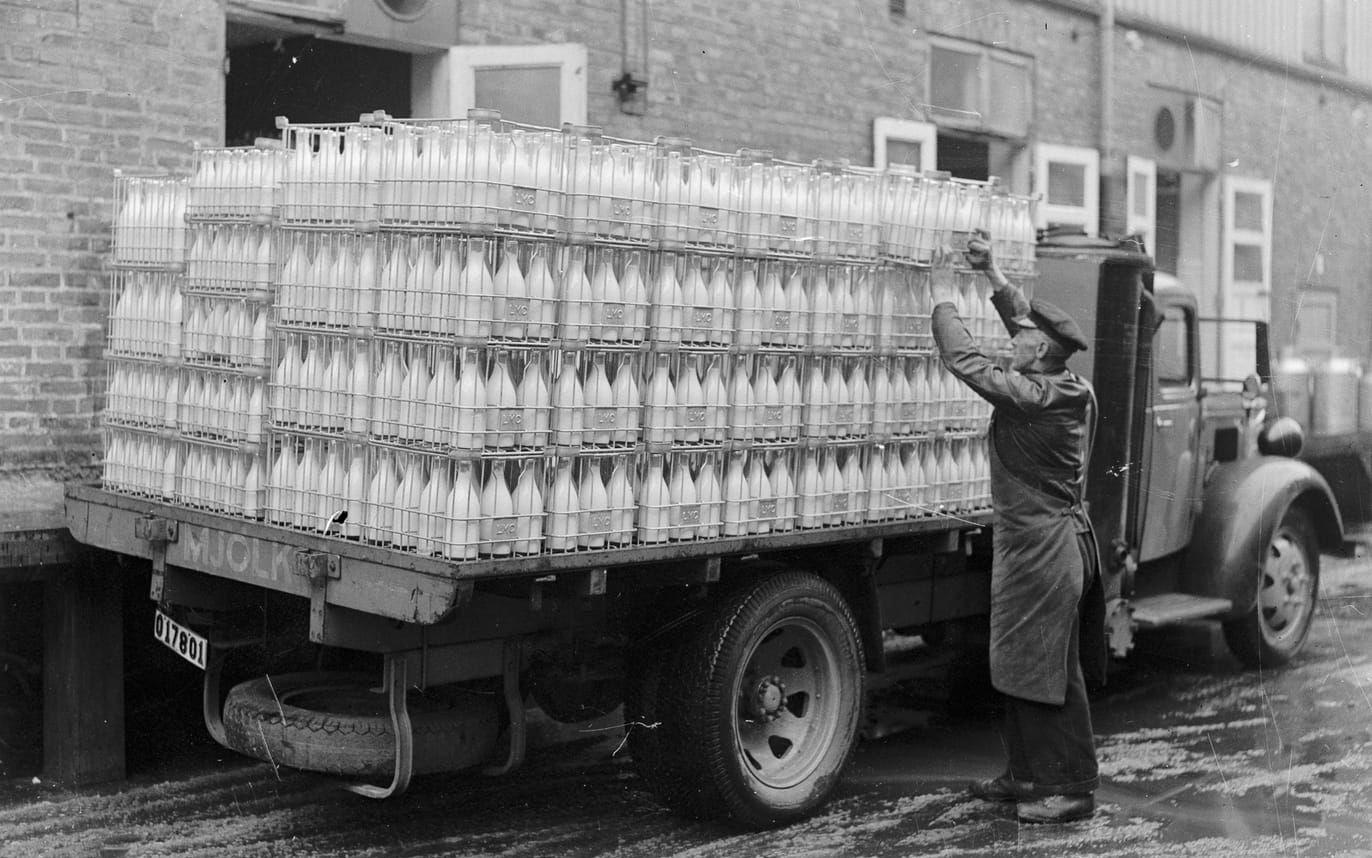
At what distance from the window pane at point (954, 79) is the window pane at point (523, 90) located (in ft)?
14.8

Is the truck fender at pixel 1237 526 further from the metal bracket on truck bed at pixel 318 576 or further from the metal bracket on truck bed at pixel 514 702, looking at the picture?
the metal bracket on truck bed at pixel 318 576

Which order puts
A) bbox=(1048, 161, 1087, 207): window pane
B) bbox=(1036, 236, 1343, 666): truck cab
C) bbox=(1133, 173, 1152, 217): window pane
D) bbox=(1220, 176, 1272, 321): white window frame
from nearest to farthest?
bbox=(1036, 236, 1343, 666): truck cab → bbox=(1048, 161, 1087, 207): window pane → bbox=(1133, 173, 1152, 217): window pane → bbox=(1220, 176, 1272, 321): white window frame

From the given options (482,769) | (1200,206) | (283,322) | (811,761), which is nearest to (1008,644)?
(811,761)

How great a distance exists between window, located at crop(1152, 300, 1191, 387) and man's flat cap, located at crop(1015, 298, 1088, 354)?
2187 mm

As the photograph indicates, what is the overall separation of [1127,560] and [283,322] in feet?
14.9

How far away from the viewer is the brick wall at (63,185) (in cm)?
691

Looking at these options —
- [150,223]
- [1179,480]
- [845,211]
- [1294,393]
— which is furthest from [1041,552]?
[1294,393]

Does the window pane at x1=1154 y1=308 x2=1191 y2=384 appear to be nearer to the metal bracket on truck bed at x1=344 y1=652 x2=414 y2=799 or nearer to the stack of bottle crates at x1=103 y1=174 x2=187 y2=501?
the metal bracket on truck bed at x1=344 y1=652 x2=414 y2=799

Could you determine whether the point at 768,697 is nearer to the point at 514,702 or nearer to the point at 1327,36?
the point at 514,702

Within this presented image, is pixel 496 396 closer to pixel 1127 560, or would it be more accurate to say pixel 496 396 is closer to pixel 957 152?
pixel 1127 560

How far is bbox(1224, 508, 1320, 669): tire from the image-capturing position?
360 inches

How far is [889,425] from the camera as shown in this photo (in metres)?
6.66

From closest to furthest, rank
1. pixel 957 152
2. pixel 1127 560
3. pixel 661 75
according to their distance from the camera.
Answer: pixel 1127 560, pixel 661 75, pixel 957 152

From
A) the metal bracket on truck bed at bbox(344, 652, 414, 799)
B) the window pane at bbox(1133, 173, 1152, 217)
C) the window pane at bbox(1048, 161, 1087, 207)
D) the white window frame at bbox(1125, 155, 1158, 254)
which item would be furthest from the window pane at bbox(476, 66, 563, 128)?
the window pane at bbox(1133, 173, 1152, 217)
